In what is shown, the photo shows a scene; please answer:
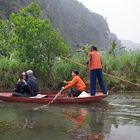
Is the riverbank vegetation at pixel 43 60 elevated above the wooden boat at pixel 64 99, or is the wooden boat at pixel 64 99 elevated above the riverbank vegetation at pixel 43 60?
the riverbank vegetation at pixel 43 60

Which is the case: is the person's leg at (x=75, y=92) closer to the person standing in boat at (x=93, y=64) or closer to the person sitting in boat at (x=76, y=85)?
the person sitting in boat at (x=76, y=85)

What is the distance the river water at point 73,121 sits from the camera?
9055 millimetres

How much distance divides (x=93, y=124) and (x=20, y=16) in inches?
374

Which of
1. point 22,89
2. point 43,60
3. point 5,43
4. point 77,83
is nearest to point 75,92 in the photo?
point 77,83

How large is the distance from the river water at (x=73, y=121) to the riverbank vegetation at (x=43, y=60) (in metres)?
4.10

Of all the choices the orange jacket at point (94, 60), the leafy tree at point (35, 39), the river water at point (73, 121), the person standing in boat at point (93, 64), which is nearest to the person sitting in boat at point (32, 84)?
the river water at point (73, 121)

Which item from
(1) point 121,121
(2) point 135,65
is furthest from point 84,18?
(1) point 121,121

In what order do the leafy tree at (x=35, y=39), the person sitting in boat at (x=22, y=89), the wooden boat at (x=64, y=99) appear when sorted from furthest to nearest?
the leafy tree at (x=35, y=39), the person sitting in boat at (x=22, y=89), the wooden boat at (x=64, y=99)

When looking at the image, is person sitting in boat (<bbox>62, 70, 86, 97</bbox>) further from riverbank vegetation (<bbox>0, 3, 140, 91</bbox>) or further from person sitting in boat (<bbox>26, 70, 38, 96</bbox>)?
riverbank vegetation (<bbox>0, 3, 140, 91</bbox>)

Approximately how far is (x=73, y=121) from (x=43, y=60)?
27.3 feet

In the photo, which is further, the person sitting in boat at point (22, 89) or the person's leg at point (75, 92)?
the person sitting in boat at point (22, 89)

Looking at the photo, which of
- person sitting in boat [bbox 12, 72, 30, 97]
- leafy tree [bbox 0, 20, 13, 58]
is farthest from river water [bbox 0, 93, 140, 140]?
leafy tree [bbox 0, 20, 13, 58]

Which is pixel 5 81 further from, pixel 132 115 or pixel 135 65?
pixel 132 115

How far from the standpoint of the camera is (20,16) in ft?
60.5
